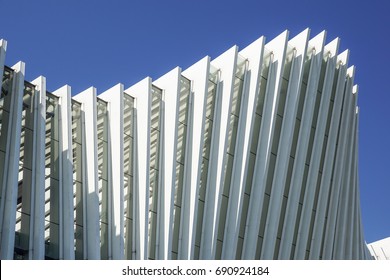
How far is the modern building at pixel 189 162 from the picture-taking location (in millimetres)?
31703

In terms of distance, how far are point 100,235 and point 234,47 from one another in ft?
33.1

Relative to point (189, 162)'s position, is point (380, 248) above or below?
above

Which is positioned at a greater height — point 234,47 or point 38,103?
point 234,47

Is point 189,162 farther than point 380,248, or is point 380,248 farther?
point 380,248

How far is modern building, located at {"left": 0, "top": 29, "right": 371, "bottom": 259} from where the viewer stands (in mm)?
31703

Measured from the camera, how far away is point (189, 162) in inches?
1373

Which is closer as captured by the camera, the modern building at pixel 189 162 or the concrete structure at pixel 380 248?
the modern building at pixel 189 162

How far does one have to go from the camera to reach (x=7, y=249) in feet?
94.8

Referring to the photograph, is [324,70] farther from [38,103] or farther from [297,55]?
[38,103]

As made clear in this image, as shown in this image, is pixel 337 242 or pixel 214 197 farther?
pixel 337 242

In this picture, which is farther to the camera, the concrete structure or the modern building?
the concrete structure
